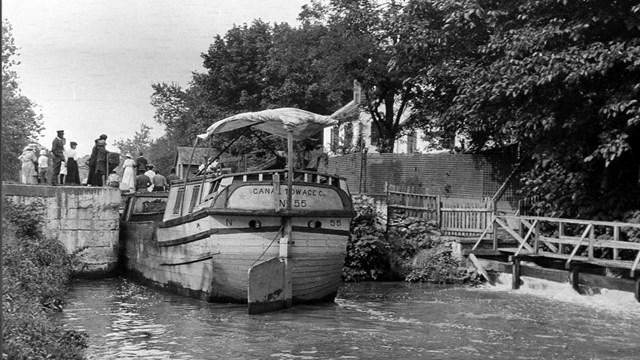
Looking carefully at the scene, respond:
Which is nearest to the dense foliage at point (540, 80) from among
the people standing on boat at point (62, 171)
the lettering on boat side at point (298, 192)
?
the lettering on boat side at point (298, 192)

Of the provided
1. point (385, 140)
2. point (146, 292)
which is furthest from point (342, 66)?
point (146, 292)

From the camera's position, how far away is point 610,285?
1675 centimetres

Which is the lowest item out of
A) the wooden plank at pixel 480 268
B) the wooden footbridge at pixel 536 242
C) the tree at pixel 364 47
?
the wooden plank at pixel 480 268

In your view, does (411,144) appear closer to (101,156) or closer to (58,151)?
(101,156)

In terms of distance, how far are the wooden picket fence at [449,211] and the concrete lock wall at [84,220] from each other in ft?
28.1

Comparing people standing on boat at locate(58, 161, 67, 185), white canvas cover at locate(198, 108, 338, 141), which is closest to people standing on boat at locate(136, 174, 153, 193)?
people standing on boat at locate(58, 161, 67, 185)

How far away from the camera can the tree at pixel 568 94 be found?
18094 mm

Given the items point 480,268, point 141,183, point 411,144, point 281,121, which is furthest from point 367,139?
point 281,121

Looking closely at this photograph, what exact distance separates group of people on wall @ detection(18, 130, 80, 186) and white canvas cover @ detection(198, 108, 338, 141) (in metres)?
8.34

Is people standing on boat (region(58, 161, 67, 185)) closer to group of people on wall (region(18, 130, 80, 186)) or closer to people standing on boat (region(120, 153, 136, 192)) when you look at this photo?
group of people on wall (region(18, 130, 80, 186))

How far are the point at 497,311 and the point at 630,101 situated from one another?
571 cm

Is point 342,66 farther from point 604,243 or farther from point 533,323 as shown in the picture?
point 533,323

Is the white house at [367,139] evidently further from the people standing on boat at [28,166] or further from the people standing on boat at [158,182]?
the people standing on boat at [28,166]

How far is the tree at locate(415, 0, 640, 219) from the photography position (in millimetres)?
18094
